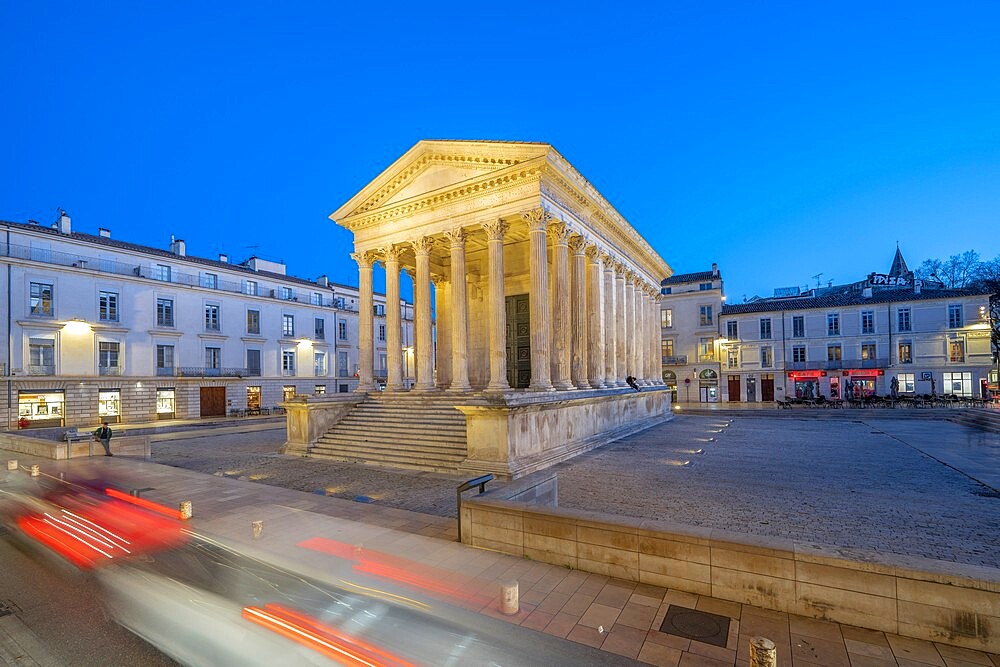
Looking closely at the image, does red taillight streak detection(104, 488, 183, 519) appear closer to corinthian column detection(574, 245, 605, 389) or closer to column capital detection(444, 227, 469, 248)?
column capital detection(444, 227, 469, 248)

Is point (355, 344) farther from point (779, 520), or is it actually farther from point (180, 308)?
point (779, 520)

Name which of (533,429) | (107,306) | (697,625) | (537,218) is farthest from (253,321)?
(697,625)

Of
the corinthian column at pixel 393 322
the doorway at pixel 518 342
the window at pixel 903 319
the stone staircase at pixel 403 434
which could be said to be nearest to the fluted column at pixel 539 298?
the stone staircase at pixel 403 434

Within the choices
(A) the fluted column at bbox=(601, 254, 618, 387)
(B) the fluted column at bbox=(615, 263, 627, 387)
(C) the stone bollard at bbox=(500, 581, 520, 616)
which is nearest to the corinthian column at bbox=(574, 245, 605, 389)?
(A) the fluted column at bbox=(601, 254, 618, 387)

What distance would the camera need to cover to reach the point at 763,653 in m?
3.49

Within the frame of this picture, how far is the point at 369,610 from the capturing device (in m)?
5.30

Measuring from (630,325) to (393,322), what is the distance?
561 inches

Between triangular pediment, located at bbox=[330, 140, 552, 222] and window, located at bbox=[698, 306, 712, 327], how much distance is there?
36.0 m

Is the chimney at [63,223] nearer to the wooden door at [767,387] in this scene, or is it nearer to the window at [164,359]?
the window at [164,359]

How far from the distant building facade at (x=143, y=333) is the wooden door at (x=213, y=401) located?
0.25 ft

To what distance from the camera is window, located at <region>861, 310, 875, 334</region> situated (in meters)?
40.6

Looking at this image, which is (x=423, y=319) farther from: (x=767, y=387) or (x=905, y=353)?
(x=905, y=353)

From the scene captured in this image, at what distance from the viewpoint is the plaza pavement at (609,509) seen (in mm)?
4387

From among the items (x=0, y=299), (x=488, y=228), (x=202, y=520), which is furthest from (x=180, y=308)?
(x=202, y=520)
